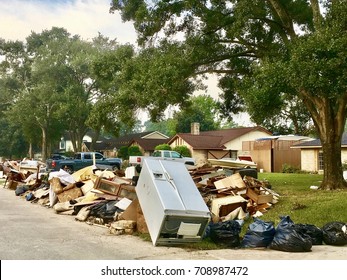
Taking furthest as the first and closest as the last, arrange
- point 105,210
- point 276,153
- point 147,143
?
1. point 147,143
2. point 276,153
3. point 105,210

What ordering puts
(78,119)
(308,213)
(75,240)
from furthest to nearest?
(78,119) → (308,213) → (75,240)

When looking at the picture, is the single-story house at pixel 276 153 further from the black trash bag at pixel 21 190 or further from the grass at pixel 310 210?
the grass at pixel 310 210

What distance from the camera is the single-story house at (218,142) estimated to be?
36.2 m

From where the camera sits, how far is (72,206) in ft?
39.9

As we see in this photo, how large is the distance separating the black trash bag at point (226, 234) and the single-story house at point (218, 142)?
26.8m

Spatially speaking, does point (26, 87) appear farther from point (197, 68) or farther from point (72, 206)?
point (72, 206)

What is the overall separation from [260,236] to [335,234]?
1415 millimetres

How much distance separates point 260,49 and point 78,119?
89.7 ft

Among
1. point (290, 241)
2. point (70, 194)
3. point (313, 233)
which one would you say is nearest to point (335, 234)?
point (313, 233)

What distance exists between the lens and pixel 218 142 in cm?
3769

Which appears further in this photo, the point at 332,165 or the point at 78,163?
the point at 78,163

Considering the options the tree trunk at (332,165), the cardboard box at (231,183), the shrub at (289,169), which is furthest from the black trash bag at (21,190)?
the shrub at (289,169)

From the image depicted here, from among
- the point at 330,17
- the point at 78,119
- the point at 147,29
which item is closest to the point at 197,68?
the point at 147,29

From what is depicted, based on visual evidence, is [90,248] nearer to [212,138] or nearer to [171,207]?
[171,207]
